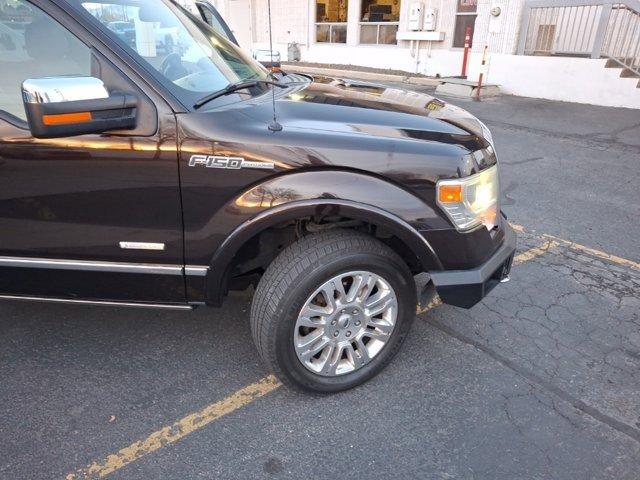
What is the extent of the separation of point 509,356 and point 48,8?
2.99m

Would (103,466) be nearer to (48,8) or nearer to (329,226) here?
(329,226)

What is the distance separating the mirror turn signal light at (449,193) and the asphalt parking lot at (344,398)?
3.44 feet

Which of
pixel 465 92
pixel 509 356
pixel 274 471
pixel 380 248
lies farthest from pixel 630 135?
pixel 274 471

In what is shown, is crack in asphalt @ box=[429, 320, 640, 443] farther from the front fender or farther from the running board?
the running board

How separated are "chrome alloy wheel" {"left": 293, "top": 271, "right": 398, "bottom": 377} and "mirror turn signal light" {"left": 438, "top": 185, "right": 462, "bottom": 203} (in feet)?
1.65

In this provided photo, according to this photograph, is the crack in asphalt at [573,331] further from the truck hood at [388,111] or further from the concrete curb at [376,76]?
the concrete curb at [376,76]

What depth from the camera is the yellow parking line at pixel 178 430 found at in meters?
2.21

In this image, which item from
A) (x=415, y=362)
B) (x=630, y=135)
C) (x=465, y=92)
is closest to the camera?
(x=415, y=362)

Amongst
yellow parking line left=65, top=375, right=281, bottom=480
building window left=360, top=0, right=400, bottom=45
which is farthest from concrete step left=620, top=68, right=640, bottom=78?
yellow parking line left=65, top=375, right=281, bottom=480

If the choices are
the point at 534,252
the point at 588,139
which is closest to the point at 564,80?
the point at 588,139

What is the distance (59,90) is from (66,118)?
119mm

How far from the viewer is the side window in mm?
2291

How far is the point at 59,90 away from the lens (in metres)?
1.97

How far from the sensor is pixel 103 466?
7.32 feet
